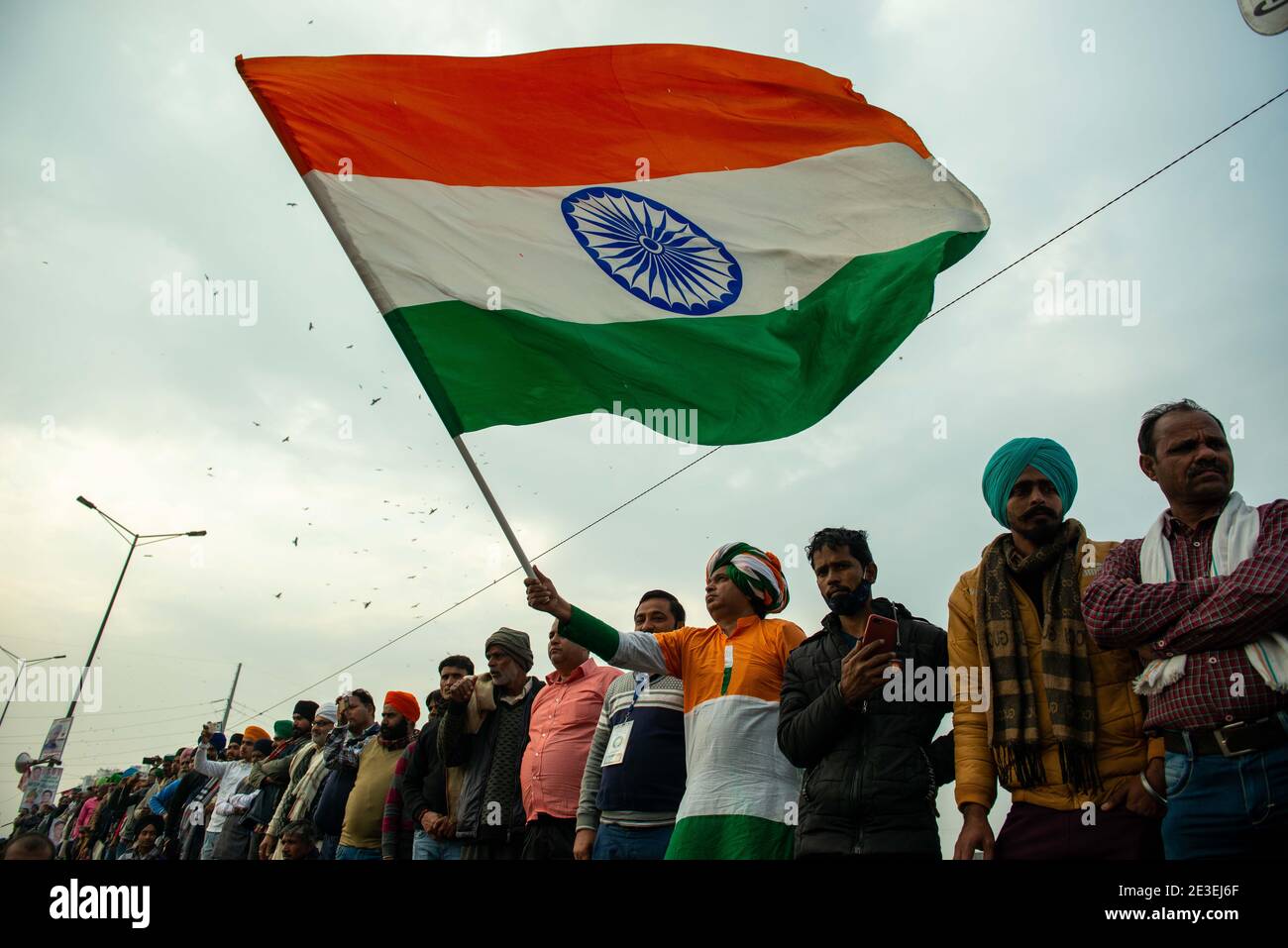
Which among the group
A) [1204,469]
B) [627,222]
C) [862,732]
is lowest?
[862,732]

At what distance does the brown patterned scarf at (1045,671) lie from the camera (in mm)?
3105

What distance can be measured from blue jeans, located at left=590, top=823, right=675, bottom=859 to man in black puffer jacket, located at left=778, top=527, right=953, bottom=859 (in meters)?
1.01

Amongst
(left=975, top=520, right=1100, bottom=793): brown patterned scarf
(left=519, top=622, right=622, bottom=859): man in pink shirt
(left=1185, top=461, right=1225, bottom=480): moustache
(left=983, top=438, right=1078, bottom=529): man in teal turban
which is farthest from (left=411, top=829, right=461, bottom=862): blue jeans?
(left=1185, top=461, right=1225, bottom=480): moustache

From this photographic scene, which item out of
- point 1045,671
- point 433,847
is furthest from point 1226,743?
point 433,847

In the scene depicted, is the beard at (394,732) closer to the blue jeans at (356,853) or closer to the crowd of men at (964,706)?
the blue jeans at (356,853)

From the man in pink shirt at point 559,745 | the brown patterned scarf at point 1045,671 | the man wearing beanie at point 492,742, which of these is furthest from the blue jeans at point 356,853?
the brown patterned scarf at point 1045,671

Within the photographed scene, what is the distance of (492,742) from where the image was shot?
6.04m

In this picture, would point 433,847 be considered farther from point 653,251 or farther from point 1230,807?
point 1230,807

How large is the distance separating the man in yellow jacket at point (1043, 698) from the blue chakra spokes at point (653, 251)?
1.58 metres

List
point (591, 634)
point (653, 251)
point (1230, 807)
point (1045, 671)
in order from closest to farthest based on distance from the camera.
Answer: point (1230, 807)
point (1045, 671)
point (591, 634)
point (653, 251)

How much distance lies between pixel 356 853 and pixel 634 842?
3.56m

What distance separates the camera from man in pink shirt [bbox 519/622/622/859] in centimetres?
525

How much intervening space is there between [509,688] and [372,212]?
3.42 metres
